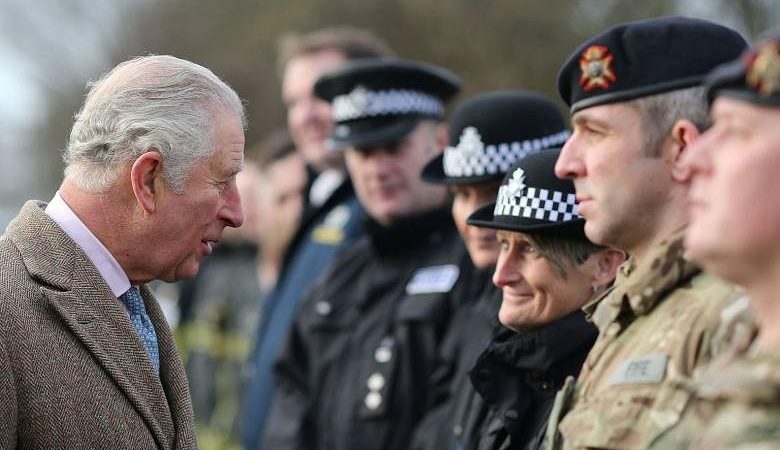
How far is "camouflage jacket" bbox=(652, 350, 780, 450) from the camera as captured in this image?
262cm

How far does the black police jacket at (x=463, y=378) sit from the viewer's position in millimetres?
5086

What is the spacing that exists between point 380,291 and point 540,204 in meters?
2.33

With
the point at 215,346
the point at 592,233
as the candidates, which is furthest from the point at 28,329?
the point at 215,346

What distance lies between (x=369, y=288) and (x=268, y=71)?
46.3 feet

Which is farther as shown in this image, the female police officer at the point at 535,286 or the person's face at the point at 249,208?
the person's face at the point at 249,208

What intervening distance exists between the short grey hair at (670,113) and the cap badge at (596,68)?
0.15 meters

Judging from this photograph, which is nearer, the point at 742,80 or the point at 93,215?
the point at 742,80

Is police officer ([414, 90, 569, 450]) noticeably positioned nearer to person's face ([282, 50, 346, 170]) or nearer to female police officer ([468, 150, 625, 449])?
female police officer ([468, 150, 625, 449])

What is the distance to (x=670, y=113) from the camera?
3.72 meters

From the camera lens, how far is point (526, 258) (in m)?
4.71

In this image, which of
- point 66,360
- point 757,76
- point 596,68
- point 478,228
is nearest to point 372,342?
point 478,228

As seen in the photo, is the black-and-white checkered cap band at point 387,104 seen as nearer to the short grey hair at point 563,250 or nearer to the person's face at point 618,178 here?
the short grey hair at point 563,250

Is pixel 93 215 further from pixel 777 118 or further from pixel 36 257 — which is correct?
pixel 777 118

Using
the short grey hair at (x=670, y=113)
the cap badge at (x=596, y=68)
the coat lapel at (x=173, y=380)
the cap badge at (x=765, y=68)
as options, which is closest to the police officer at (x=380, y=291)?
the coat lapel at (x=173, y=380)
